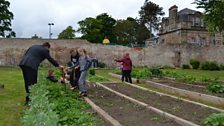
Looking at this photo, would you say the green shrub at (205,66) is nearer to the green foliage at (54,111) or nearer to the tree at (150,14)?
the green foliage at (54,111)

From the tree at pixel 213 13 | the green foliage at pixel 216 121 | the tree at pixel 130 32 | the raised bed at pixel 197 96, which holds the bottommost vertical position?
the raised bed at pixel 197 96

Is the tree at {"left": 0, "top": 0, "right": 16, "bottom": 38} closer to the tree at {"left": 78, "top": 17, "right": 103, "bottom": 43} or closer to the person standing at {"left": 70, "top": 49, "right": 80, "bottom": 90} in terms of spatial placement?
the tree at {"left": 78, "top": 17, "right": 103, "bottom": 43}

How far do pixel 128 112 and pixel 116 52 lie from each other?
30.9 meters

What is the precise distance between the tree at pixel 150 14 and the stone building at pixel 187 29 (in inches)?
780

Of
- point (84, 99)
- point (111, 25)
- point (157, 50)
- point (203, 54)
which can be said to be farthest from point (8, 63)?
point (111, 25)

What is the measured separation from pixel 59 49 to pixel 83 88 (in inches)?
1049

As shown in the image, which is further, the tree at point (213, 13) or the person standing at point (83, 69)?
the tree at point (213, 13)

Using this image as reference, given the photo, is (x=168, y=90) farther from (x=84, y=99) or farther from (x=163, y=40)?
(x=163, y=40)

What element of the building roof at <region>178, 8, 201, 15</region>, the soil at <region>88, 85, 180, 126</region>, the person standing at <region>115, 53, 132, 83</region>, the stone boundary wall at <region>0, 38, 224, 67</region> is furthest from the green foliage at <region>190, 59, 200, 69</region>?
the soil at <region>88, 85, 180, 126</region>

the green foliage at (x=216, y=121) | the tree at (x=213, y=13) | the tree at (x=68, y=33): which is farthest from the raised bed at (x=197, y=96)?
the tree at (x=68, y=33)

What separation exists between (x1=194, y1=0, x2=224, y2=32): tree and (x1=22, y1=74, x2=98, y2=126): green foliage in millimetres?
A: 14742

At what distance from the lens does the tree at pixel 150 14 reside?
79688mm

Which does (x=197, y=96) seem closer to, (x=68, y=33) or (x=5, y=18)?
(x=5, y=18)

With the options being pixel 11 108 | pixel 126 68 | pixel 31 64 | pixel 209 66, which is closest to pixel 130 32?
pixel 209 66
